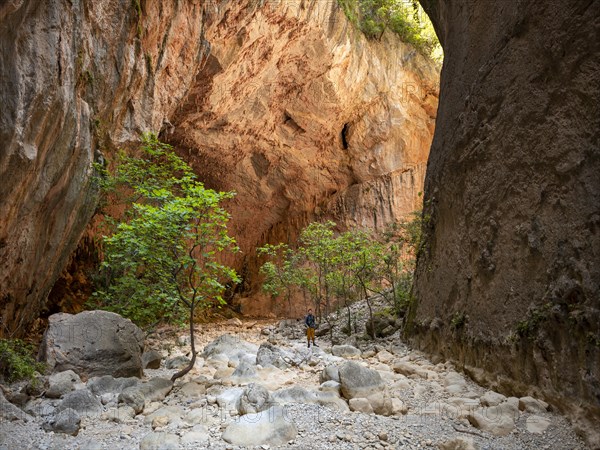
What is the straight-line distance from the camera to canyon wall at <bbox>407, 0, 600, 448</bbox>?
4.48m

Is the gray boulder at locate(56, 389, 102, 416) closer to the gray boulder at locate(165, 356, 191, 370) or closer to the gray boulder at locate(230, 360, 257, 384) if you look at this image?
the gray boulder at locate(230, 360, 257, 384)

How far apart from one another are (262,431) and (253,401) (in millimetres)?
763

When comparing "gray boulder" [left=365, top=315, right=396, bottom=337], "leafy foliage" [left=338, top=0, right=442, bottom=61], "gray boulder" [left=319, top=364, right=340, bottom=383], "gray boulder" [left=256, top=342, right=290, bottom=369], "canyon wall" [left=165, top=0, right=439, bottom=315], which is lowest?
"gray boulder" [left=365, top=315, right=396, bottom=337]

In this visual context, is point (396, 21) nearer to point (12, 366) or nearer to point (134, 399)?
point (134, 399)

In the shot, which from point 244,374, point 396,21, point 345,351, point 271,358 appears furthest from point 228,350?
point 396,21

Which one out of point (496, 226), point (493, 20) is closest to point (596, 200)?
point (496, 226)

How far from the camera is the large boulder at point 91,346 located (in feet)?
20.3

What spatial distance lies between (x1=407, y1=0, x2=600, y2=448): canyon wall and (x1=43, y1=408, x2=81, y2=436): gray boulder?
5.14 meters

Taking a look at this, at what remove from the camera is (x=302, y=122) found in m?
20.9

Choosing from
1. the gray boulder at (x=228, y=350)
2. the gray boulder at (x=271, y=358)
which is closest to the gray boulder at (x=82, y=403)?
the gray boulder at (x=271, y=358)

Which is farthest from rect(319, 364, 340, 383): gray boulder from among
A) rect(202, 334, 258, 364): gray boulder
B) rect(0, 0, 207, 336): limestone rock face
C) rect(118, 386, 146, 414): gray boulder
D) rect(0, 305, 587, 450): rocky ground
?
rect(0, 0, 207, 336): limestone rock face

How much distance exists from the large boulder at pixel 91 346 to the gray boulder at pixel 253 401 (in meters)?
2.51

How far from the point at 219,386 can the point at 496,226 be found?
4816 millimetres

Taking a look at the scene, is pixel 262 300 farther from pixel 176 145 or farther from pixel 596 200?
pixel 596 200
